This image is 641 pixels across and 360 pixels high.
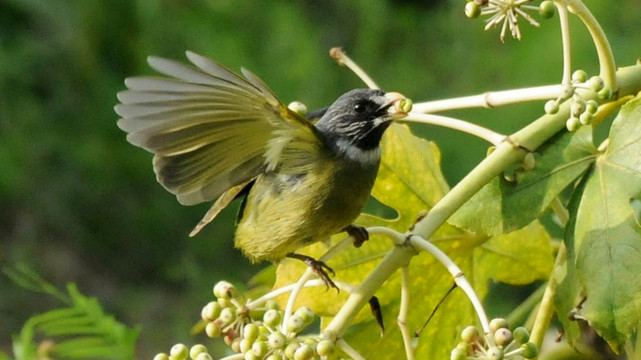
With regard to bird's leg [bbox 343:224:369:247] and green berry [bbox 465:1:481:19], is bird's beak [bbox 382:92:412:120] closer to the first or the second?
bird's leg [bbox 343:224:369:247]

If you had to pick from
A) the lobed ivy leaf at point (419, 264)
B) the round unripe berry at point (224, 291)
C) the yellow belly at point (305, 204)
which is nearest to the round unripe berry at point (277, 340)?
the round unripe berry at point (224, 291)

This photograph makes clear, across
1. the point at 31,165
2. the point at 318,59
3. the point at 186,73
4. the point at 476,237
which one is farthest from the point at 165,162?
the point at 31,165

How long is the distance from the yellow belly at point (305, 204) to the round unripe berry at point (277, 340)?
12.2 inches

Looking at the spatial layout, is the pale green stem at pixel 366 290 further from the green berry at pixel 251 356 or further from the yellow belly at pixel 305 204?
the yellow belly at pixel 305 204

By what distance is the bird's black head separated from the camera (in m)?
1.24

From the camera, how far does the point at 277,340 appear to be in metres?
0.88

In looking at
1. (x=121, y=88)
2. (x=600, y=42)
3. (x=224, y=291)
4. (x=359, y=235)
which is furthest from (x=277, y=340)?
(x=121, y=88)

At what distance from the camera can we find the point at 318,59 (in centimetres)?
345

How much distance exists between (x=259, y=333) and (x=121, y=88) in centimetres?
277

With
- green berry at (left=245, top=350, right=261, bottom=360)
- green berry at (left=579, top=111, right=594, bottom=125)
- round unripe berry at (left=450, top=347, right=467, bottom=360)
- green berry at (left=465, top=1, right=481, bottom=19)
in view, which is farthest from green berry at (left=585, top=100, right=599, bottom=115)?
green berry at (left=245, top=350, right=261, bottom=360)

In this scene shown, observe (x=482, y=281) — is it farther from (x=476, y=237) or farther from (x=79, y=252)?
(x=79, y=252)

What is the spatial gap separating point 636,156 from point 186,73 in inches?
15.7

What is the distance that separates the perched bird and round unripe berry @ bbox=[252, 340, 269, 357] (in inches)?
6.6

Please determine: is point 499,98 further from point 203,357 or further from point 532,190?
point 203,357
